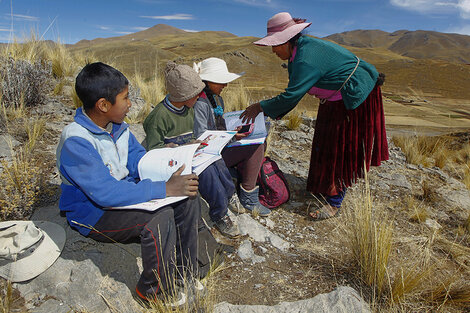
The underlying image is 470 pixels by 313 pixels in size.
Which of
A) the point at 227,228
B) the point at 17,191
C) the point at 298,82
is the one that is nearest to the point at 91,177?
the point at 17,191

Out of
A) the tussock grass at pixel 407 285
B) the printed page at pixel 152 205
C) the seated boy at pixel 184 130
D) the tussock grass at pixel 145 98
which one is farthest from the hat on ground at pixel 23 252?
the tussock grass at pixel 145 98

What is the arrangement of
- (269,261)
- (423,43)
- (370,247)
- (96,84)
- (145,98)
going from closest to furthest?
1. (96,84)
2. (370,247)
3. (269,261)
4. (145,98)
5. (423,43)

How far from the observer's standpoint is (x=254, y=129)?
2801 mm

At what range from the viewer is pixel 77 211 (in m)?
1.65

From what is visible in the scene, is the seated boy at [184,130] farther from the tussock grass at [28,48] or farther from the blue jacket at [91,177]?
the tussock grass at [28,48]

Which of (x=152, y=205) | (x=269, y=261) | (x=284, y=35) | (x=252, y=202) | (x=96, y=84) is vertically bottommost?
(x=269, y=261)

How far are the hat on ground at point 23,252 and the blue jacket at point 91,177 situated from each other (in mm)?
228

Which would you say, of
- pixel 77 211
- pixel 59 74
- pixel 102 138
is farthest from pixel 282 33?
pixel 59 74

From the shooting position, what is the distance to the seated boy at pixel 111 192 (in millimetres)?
1532

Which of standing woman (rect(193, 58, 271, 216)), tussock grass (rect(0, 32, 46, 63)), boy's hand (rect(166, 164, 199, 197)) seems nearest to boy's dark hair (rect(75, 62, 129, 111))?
boy's hand (rect(166, 164, 199, 197))

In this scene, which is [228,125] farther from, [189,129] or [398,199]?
[398,199]

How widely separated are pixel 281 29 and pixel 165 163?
147 cm

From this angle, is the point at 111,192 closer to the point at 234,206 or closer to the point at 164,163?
the point at 164,163

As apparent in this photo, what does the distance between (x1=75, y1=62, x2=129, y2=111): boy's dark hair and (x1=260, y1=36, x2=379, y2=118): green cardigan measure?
1270mm
